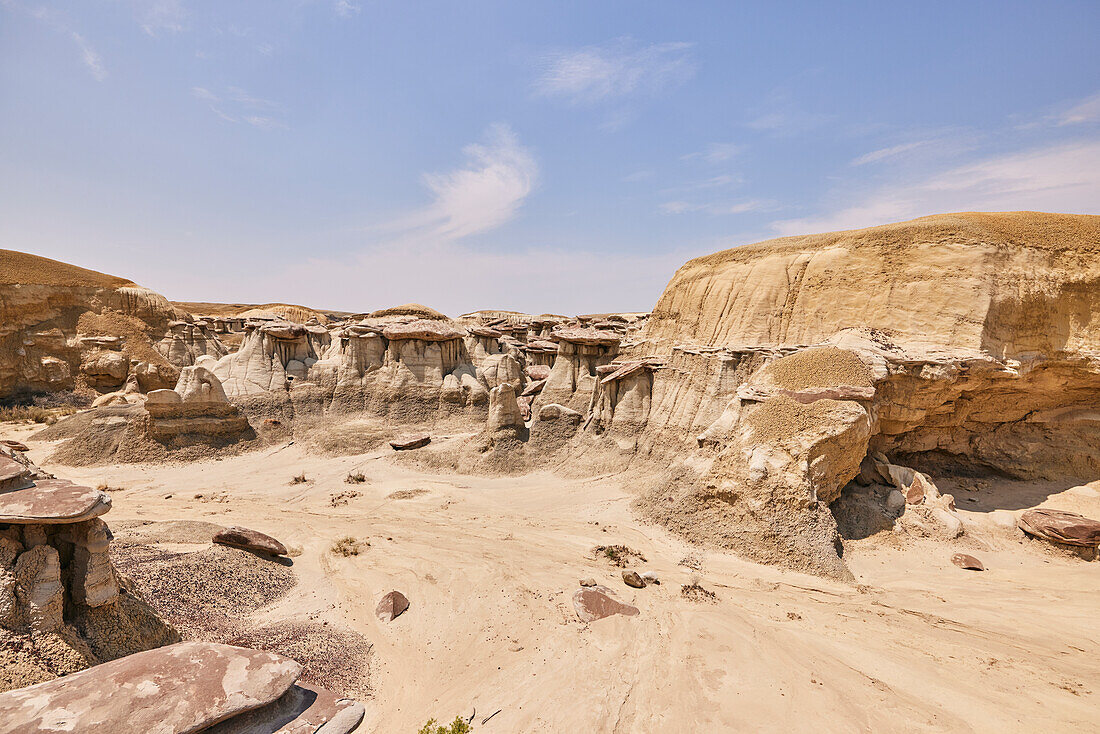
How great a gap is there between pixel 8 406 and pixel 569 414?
33793mm

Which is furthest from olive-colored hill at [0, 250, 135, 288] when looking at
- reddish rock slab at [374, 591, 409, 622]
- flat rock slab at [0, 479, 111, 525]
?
reddish rock slab at [374, 591, 409, 622]

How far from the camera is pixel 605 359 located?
21266 millimetres

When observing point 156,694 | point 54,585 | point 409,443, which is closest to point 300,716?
point 156,694

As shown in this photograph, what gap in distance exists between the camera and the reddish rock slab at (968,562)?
1036cm

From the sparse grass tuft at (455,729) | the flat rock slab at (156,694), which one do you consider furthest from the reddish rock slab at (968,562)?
the flat rock slab at (156,694)

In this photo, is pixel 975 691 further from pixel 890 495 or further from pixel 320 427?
pixel 320 427

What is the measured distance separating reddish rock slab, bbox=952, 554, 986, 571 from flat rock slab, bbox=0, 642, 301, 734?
44.9ft

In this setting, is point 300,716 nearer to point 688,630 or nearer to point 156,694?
point 156,694

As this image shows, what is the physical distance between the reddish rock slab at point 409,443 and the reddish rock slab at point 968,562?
1869 centimetres

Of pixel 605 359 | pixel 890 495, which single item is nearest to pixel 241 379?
pixel 605 359

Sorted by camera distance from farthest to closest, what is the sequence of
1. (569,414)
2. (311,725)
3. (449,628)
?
(569,414)
(449,628)
(311,725)

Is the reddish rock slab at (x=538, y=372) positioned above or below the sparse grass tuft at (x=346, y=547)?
above

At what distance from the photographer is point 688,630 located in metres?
7.88

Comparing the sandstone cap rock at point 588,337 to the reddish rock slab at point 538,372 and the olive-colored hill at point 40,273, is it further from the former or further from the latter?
the olive-colored hill at point 40,273
